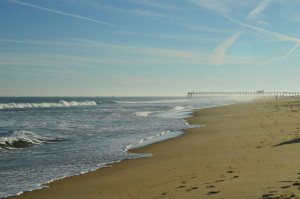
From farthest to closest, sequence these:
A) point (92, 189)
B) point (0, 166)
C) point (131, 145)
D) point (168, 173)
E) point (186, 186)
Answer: point (131, 145)
point (0, 166)
point (168, 173)
point (92, 189)
point (186, 186)

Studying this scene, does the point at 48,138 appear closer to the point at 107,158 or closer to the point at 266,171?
the point at 107,158

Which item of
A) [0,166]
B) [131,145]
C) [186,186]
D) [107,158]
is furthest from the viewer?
[131,145]

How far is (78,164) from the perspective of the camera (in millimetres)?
11312

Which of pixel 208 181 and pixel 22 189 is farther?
pixel 22 189

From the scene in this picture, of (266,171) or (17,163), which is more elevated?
(266,171)

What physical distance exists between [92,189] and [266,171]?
4.51m

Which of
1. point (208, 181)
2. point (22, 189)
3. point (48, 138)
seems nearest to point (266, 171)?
point (208, 181)

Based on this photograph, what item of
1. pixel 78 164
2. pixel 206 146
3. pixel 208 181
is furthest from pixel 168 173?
pixel 206 146

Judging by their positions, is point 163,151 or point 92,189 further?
point 163,151

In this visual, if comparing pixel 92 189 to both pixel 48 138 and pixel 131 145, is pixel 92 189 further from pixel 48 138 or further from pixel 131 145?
pixel 48 138

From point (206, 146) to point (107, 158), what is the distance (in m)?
4.99

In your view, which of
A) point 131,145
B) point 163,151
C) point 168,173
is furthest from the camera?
point 131,145

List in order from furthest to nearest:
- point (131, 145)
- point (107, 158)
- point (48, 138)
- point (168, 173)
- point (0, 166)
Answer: point (48, 138)
point (131, 145)
point (107, 158)
point (0, 166)
point (168, 173)

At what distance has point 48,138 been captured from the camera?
18.6 metres
